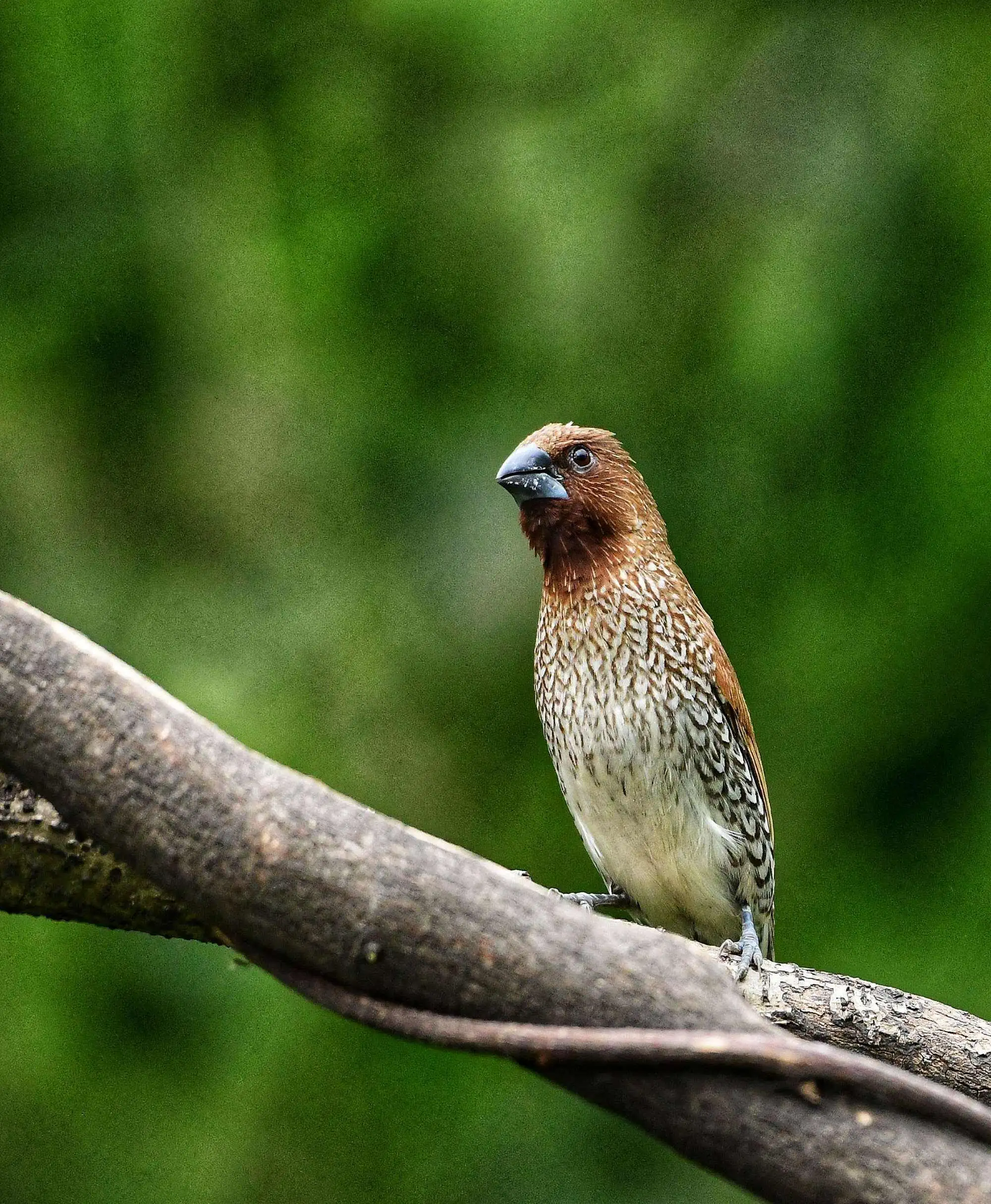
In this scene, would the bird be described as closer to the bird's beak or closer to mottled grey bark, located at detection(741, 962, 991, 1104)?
the bird's beak

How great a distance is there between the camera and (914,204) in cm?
419

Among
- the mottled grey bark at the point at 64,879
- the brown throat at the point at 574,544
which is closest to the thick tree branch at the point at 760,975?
the mottled grey bark at the point at 64,879

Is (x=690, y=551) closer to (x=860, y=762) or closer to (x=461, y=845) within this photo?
(x=860, y=762)

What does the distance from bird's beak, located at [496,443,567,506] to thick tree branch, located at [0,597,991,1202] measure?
1703 millimetres

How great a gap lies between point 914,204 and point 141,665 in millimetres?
2617

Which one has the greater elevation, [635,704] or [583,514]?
[583,514]

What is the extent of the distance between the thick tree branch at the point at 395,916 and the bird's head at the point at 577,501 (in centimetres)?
176

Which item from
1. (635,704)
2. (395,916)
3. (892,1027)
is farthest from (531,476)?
(395,916)

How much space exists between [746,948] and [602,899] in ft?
1.46

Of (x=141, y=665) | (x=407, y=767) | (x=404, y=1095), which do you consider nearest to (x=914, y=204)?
(x=407, y=767)

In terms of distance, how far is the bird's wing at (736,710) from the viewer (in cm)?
322

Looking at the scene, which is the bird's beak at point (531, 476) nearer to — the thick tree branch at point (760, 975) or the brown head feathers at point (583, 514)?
the brown head feathers at point (583, 514)

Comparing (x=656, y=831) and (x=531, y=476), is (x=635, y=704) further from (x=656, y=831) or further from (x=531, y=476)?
(x=531, y=476)

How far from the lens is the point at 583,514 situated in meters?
3.24
